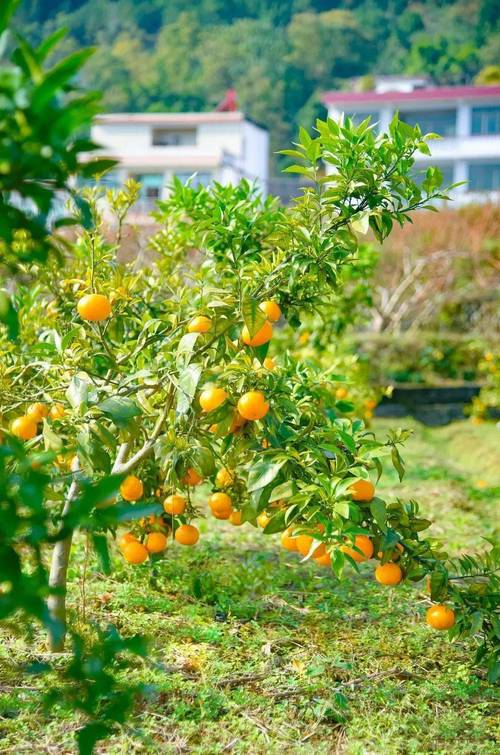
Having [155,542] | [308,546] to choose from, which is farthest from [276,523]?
[155,542]

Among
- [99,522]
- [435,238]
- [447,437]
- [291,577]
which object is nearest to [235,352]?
[99,522]

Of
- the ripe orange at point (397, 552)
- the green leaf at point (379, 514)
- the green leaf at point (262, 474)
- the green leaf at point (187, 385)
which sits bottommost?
the ripe orange at point (397, 552)

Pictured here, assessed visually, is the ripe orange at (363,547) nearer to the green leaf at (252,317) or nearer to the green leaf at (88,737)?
the green leaf at (252,317)

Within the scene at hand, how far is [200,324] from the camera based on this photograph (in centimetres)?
195

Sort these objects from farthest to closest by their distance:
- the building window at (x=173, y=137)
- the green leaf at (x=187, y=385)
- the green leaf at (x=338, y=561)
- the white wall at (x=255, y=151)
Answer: the building window at (x=173, y=137), the white wall at (x=255, y=151), the green leaf at (x=187, y=385), the green leaf at (x=338, y=561)

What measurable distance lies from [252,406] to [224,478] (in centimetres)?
41

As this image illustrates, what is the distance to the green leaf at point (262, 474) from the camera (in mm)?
1886

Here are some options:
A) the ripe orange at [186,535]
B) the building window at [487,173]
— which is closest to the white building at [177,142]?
the building window at [487,173]

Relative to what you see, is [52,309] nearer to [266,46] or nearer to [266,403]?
[266,403]

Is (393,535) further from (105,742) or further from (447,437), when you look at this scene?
(447,437)

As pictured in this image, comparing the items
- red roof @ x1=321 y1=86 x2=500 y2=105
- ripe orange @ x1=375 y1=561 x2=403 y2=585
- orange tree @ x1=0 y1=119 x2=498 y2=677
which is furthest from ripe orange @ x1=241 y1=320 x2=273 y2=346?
red roof @ x1=321 y1=86 x2=500 y2=105

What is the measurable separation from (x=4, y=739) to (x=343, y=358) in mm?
3390

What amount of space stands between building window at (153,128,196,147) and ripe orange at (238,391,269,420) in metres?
30.2

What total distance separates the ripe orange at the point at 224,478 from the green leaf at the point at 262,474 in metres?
0.28
